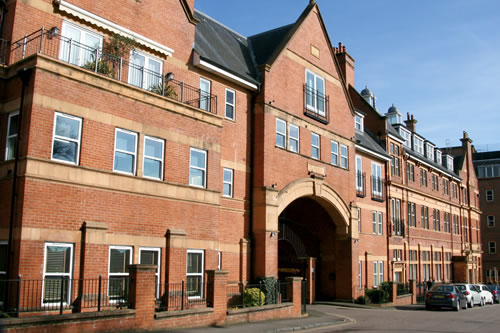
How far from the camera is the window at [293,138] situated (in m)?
25.2

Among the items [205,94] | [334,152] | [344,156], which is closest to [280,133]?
[205,94]

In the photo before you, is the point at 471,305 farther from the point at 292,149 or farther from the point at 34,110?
the point at 34,110

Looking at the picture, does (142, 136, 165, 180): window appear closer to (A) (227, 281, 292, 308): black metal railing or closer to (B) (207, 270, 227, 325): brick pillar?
(B) (207, 270, 227, 325): brick pillar

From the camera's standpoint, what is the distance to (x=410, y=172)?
4322 cm

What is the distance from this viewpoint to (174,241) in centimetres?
1702

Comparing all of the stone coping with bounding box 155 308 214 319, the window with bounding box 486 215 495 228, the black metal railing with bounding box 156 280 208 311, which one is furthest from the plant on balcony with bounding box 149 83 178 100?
the window with bounding box 486 215 495 228

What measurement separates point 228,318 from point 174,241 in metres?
3.23

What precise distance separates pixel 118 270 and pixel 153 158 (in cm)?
382

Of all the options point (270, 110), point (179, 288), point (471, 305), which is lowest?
point (471, 305)

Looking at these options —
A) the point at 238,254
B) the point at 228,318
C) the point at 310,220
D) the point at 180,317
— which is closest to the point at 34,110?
the point at 180,317

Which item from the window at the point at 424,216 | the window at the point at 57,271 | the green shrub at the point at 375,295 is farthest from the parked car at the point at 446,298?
the window at the point at 57,271

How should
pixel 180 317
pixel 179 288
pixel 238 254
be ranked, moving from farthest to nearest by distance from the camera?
pixel 238 254
pixel 179 288
pixel 180 317

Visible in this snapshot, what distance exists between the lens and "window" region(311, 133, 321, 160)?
88.6 feet

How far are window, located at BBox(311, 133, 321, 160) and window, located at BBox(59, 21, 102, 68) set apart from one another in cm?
1311
